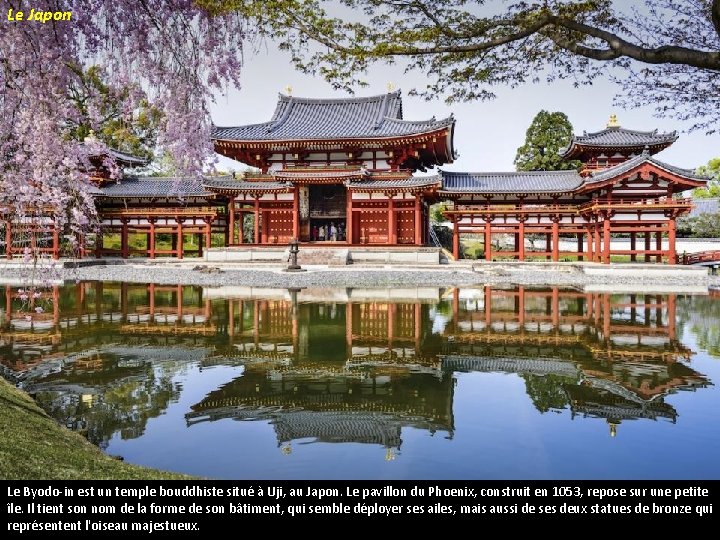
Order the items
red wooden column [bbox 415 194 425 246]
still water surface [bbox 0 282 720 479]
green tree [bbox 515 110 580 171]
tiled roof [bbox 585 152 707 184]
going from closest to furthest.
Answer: still water surface [bbox 0 282 720 479] < tiled roof [bbox 585 152 707 184] < red wooden column [bbox 415 194 425 246] < green tree [bbox 515 110 580 171]

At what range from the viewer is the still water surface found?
18.7ft

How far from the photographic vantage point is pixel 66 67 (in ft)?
20.6

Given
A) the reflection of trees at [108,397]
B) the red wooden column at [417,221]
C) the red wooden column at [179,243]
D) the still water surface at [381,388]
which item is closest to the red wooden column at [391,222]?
the red wooden column at [417,221]

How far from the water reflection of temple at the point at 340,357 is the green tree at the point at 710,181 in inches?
2147

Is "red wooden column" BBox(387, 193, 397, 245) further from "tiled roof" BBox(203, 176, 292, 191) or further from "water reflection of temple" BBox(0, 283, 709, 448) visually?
"water reflection of temple" BBox(0, 283, 709, 448)

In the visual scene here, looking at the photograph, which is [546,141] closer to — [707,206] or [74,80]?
[707,206]

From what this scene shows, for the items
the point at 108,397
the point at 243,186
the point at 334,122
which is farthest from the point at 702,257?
the point at 108,397

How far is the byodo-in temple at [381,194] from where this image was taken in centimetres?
3189

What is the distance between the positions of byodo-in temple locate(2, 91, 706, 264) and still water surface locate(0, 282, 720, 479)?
55.2ft

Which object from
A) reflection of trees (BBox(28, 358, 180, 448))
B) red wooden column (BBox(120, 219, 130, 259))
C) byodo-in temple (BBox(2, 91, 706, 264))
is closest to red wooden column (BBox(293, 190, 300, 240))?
byodo-in temple (BBox(2, 91, 706, 264))

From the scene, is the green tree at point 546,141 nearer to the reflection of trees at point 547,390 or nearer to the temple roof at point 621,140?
the temple roof at point 621,140

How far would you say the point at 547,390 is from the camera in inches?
331

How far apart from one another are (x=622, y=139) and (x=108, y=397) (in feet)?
119
